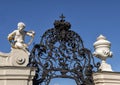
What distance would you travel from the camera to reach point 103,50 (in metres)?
14.0

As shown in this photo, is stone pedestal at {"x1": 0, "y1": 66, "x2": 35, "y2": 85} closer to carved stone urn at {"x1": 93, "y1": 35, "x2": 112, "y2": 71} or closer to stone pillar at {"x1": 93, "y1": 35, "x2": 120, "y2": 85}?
stone pillar at {"x1": 93, "y1": 35, "x2": 120, "y2": 85}

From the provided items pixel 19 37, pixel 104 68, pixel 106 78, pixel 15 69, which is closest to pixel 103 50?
pixel 104 68

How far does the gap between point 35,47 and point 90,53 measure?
85.3 inches

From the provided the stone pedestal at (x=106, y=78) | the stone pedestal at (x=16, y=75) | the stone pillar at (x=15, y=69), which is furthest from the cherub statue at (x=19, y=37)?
the stone pedestal at (x=106, y=78)

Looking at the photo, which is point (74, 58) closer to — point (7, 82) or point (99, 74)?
point (99, 74)

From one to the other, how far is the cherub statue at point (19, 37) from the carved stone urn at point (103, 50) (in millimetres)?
2603

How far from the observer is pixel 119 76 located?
1351 cm

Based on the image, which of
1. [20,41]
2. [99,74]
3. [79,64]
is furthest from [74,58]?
[20,41]

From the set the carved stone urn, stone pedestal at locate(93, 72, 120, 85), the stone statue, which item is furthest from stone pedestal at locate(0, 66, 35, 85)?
the carved stone urn

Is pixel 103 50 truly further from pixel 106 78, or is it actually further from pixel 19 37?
pixel 19 37

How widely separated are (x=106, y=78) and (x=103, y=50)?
1.24m

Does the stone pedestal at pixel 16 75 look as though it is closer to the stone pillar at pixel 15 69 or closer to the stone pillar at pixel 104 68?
the stone pillar at pixel 15 69

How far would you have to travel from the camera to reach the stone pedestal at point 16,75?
1258 cm

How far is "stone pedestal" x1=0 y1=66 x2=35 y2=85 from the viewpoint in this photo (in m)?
12.6
